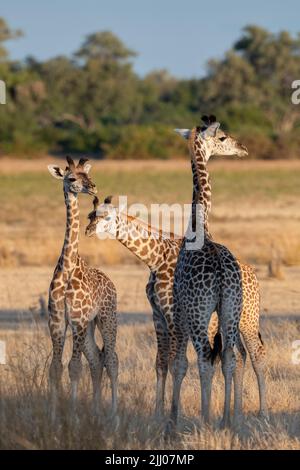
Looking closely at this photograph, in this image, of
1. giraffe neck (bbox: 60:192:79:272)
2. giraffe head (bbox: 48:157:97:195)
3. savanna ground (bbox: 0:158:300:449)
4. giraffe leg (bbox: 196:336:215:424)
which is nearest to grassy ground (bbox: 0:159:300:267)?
savanna ground (bbox: 0:158:300:449)

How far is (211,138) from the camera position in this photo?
877cm

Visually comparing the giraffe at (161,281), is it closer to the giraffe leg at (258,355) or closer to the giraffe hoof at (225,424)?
the giraffe leg at (258,355)

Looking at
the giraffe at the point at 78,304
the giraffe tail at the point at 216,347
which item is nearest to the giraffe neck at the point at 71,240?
the giraffe at the point at 78,304

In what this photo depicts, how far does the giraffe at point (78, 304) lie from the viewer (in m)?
8.30

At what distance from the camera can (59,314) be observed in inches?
328

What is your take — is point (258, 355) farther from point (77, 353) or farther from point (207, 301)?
point (77, 353)

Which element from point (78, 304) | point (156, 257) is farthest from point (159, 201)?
point (78, 304)

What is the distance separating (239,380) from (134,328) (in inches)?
170

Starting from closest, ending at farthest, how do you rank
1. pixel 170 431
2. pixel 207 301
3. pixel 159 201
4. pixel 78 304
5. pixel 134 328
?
1. pixel 207 301
2. pixel 170 431
3. pixel 78 304
4. pixel 134 328
5. pixel 159 201

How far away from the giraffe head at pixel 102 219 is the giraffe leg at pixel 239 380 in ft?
4.57

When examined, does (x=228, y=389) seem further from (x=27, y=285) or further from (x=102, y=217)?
(x=27, y=285)

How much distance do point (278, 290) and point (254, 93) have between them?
62.2 m

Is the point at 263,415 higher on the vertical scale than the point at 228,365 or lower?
lower

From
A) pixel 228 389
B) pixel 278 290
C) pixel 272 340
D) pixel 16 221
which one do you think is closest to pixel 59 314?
pixel 228 389
